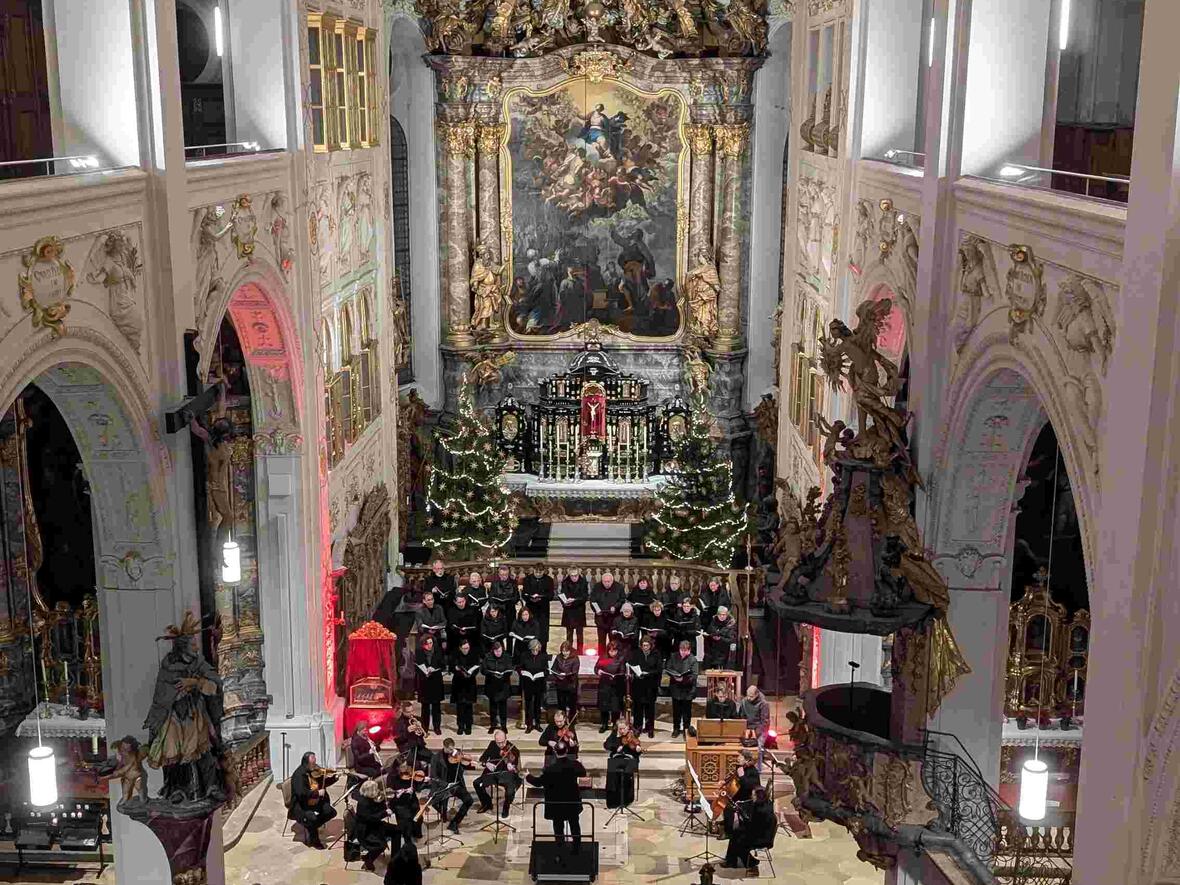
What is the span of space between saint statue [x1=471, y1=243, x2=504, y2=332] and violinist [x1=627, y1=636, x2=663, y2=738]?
9384mm

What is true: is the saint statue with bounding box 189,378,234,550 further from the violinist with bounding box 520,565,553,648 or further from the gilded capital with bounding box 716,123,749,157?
the gilded capital with bounding box 716,123,749,157

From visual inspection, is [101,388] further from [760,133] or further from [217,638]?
[760,133]

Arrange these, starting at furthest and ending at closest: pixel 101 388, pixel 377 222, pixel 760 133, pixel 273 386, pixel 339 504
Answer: pixel 760 133, pixel 377 222, pixel 339 504, pixel 273 386, pixel 101 388

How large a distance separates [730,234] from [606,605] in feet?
28.7

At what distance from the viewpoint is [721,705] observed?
1570cm

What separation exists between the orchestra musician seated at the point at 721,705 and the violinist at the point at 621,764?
1271mm

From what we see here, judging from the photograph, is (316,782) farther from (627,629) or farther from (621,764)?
(627,629)

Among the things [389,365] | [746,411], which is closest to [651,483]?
[746,411]

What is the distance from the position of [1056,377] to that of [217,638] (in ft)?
22.7

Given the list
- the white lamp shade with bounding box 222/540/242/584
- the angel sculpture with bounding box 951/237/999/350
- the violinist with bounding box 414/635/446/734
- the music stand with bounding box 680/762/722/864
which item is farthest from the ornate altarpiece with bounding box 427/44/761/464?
the angel sculpture with bounding box 951/237/999/350

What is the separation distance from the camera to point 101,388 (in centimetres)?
1011

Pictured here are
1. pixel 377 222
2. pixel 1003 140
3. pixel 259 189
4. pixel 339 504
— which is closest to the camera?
pixel 1003 140

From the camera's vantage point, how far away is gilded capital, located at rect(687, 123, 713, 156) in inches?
945

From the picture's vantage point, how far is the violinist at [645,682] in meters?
16.3
